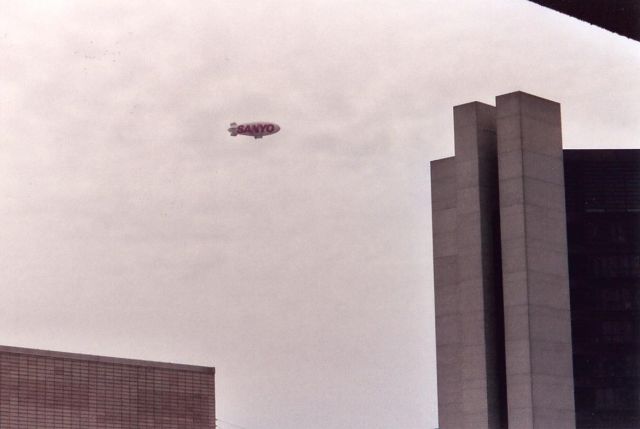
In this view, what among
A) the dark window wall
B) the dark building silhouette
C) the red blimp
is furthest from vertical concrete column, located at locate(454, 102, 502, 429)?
the dark building silhouette

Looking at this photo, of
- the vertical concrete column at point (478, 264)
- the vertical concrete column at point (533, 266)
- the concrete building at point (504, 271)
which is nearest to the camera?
the vertical concrete column at point (533, 266)

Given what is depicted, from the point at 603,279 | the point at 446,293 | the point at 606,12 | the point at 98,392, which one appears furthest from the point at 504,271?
the point at 606,12

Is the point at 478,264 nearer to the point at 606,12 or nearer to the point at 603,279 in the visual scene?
the point at 603,279

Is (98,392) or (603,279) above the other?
(603,279)

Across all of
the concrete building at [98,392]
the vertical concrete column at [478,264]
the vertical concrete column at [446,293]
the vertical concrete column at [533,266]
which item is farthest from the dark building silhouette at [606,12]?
the vertical concrete column at [446,293]

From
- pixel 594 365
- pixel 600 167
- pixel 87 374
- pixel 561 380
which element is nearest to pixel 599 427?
pixel 594 365

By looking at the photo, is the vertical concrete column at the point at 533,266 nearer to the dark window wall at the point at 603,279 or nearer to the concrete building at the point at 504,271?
the concrete building at the point at 504,271
